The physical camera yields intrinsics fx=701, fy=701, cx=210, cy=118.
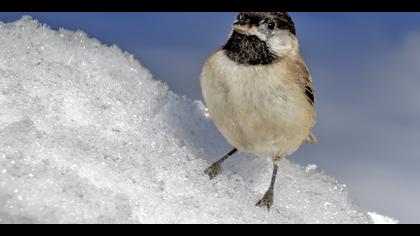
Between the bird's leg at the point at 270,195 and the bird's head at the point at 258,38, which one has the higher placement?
the bird's head at the point at 258,38

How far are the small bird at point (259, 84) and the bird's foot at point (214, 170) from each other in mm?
10

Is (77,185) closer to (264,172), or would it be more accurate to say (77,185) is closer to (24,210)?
(24,210)

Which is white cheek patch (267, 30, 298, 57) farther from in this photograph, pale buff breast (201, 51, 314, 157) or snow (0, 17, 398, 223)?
snow (0, 17, 398, 223)

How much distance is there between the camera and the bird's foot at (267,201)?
3.66m

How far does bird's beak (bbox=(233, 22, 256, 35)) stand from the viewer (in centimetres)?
362

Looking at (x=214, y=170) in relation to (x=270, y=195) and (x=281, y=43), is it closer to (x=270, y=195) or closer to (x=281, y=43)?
(x=270, y=195)

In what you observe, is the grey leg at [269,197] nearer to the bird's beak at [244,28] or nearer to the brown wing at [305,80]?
the brown wing at [305,80]

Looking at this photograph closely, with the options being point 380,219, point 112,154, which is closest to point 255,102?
point 112,154

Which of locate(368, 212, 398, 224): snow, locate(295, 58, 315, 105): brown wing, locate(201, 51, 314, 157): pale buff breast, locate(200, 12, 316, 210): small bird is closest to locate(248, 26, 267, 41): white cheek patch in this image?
locate(200, 12, 316, 210): small bird

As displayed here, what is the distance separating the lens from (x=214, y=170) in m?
3.92

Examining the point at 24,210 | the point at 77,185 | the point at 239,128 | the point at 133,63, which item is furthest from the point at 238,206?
the point at 133,63

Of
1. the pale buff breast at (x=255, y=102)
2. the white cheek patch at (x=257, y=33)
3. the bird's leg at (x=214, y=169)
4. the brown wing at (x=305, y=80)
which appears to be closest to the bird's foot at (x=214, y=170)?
the bird's leg at (x=214, y=169)

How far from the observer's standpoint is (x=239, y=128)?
3.76m

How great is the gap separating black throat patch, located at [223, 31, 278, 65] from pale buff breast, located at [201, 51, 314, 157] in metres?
0.03
